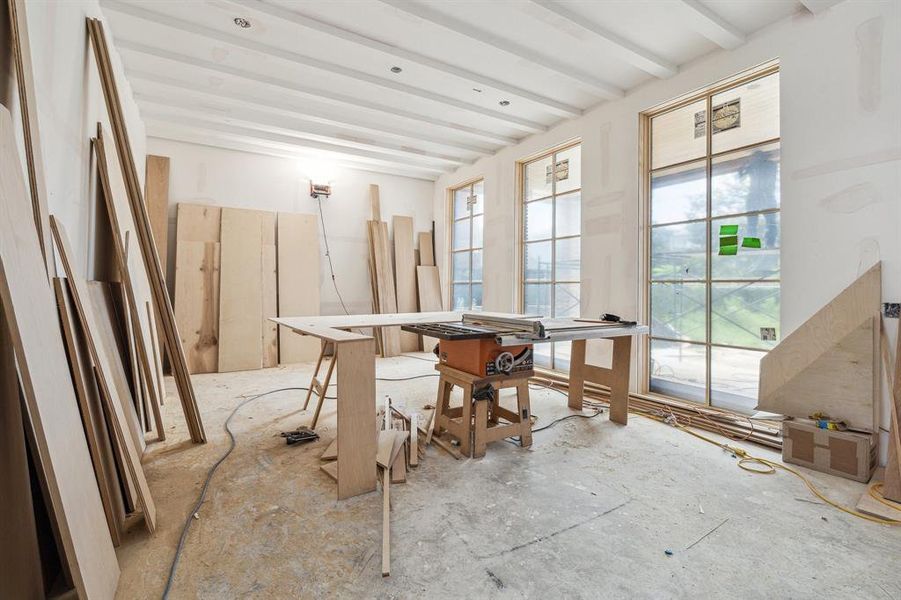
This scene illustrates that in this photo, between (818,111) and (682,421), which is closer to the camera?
(818,111)

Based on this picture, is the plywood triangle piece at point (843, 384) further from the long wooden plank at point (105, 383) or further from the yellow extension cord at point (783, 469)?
the long wooden plank at point (105, 383)

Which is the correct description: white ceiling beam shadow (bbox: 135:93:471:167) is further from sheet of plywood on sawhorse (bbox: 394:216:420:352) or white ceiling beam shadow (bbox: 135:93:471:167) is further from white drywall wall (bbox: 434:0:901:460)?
white drywall wall (bbox: 434:0:901:460)

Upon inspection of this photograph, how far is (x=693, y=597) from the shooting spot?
135cm

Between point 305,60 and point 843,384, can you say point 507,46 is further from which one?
point 843,384

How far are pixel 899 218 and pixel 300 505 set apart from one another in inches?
143

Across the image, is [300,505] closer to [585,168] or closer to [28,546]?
[28,546]

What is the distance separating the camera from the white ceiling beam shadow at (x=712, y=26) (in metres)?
2.58

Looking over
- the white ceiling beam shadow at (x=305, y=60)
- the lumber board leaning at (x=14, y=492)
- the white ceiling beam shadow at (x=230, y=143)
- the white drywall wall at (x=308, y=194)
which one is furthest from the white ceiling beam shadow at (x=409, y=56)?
the white drywall wall at (x=308, y=194)

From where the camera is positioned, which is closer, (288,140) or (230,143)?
(288,140)

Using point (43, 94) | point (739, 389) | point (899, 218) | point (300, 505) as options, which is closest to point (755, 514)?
point (739, 389)

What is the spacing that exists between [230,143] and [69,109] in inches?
131

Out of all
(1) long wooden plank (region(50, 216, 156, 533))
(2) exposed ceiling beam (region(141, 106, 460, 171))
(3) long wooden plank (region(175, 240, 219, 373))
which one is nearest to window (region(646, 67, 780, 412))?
(2) exposed ceiling beam (region(141, 106, 460, 171))

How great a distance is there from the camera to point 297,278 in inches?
213

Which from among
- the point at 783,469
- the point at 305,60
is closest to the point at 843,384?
the point at 783,469
